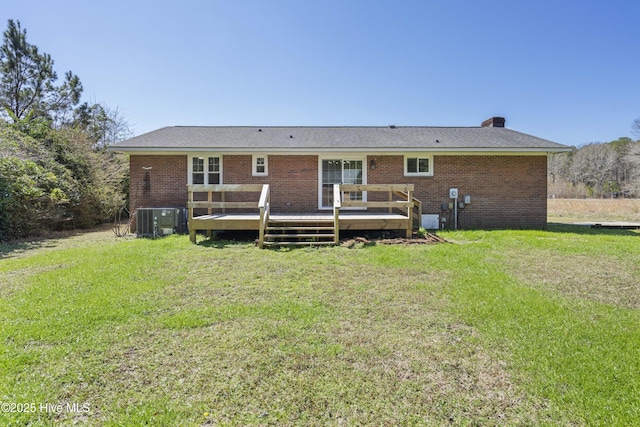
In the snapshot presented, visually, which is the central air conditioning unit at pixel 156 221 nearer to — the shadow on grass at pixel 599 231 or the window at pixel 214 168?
the window at pixel 214 168

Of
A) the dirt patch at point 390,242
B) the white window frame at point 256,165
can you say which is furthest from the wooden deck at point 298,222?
A: the white window frame at point 256,165

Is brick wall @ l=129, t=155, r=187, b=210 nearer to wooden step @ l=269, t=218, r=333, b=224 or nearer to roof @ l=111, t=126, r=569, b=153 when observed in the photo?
roof @ l=111, t=126, r=569, b=153

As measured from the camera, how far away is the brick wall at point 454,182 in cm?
1118

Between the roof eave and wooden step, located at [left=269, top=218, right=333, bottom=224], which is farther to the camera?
the roof eave

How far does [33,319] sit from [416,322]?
4.18 meters

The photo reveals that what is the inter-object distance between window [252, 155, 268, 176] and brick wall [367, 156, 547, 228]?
3.73 meters

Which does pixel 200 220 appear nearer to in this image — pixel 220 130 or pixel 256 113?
pixel 220 130

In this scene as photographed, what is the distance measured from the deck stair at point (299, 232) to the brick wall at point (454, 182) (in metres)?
2.74

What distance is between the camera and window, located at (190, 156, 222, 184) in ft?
36.7

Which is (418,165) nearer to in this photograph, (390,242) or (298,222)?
(390,242)

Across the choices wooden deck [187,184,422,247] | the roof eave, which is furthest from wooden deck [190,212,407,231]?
the roof eave

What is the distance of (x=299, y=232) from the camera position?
8.30 metres

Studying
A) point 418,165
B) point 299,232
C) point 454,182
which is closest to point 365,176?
point 418,165

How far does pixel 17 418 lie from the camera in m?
Result: 1.97
